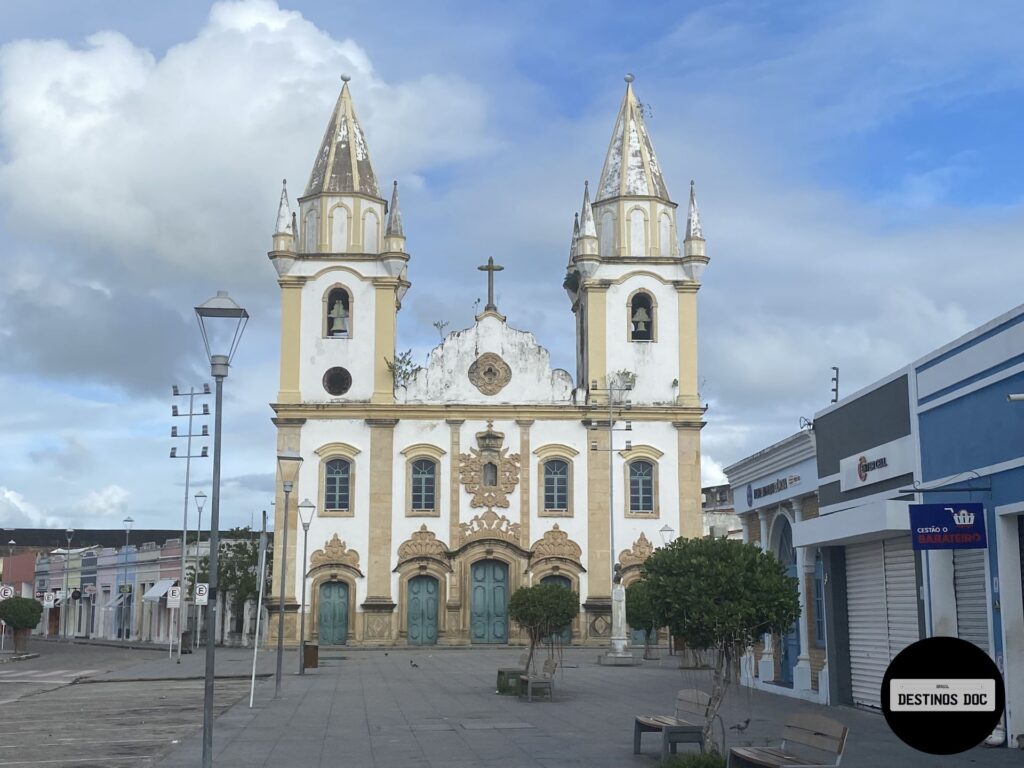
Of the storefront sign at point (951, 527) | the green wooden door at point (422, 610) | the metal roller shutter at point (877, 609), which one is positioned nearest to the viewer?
the storefront sign at point (951, 527)

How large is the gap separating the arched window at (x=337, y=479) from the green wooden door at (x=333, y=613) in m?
3.00

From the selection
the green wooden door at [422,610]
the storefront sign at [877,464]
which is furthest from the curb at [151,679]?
the storefront sign at [877,464]

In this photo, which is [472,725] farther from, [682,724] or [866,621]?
[866,621]

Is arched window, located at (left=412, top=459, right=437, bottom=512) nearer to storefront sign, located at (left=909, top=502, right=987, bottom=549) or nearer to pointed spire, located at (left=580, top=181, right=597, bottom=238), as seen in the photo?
pointed spire, located at (left=580, top=181, right=597, bottom=238)

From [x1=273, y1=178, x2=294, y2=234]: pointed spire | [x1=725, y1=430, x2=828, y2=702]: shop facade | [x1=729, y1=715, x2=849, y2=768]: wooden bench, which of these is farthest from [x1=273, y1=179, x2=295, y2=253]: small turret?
[x1=729, y1=715, x2=849, y2=768]: wooden bench

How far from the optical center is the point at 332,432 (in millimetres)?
44438

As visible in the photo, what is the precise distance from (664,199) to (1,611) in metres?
27.5

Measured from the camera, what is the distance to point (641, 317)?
1800 inches

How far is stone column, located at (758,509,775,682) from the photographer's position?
25312 mm

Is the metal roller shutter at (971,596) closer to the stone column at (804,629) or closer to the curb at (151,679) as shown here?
the stone column at (804,629)

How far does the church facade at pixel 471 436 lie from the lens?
144 ft

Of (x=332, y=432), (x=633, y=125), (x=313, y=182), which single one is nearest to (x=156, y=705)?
(x=332, y=432)

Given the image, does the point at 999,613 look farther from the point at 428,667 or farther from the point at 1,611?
the point at 1,611

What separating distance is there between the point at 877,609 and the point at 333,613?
88.4 feet
